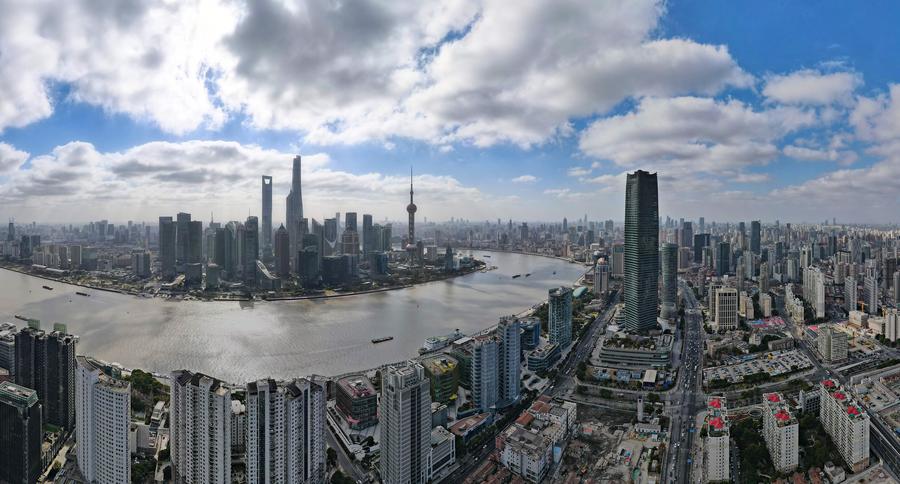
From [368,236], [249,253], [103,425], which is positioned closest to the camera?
[103,425]

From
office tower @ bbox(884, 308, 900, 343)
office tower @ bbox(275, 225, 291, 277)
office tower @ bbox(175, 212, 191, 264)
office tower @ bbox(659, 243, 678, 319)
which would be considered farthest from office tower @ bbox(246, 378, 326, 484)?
office tower @ bbox(175, 212, 191, 264)

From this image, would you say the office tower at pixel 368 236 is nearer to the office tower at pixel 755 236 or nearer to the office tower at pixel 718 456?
the office tower at pixel 755 236

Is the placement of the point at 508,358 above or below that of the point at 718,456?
above

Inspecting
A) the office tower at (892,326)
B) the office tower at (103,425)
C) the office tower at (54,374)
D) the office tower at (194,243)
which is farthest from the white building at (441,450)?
the office tower at (194,243)

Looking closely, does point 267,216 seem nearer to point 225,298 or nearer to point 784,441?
point 225,298

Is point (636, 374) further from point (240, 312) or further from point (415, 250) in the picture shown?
point (415, 250)

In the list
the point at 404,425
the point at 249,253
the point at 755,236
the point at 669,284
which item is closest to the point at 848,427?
the point at 404,425
